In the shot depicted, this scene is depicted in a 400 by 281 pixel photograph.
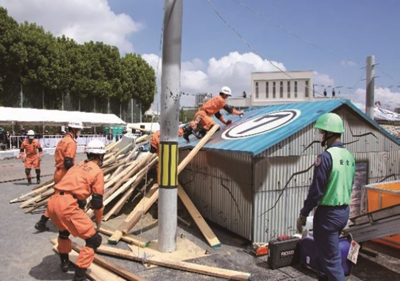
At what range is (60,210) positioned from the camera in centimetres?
448

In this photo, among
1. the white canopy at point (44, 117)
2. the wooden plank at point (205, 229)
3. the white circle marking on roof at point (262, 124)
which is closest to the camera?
the wooden plank at point (205, 229)

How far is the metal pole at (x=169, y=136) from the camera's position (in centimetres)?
593

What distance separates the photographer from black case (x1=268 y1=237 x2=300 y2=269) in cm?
532

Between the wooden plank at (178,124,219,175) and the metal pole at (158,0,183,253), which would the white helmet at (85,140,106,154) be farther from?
the wooden plank at (178,124,219,175)

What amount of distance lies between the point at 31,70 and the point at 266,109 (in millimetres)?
32412

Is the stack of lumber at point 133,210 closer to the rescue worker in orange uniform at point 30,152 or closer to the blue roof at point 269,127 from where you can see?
the blue roof at point 269,127

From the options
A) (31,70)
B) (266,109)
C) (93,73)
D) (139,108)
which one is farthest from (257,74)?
(266,109)

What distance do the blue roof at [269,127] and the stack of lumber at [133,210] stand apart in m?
0.59

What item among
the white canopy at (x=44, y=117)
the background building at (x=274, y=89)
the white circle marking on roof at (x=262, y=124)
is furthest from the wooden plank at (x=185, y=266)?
the background building at (x=274, y=89)

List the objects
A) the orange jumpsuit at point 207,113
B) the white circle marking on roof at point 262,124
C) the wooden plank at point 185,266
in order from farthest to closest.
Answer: the orange jumpsuit at point 207,113 → the white circle marking on roof at point 262,124 → the wooden plank at point 185,266

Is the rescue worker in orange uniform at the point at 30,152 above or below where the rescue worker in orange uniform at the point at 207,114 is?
below

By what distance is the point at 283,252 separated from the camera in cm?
538

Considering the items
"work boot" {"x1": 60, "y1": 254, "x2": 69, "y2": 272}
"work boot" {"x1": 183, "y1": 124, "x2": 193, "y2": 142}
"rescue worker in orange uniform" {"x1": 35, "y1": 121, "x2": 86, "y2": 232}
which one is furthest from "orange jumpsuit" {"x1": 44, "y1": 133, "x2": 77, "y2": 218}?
"work boot" {"x1": 183, "y1": 124, "x2": 193, "y2": 142}

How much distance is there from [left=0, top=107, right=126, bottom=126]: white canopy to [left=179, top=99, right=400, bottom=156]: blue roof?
77.6 feet
